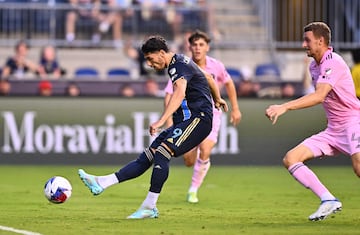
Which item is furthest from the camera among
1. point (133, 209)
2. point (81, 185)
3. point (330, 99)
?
point (81, 185)

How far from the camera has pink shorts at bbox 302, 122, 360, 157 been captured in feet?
40.8

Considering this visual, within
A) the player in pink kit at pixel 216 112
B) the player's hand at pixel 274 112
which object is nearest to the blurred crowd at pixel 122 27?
the player in pink kit at pixel 216 112

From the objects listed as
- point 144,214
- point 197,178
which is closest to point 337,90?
point 144,214

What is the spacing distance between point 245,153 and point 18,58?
6.89m

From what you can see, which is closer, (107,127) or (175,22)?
(107,127)

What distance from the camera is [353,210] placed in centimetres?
1408

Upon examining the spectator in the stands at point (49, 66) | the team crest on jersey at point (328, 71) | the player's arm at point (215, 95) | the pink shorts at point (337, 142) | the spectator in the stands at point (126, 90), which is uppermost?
the team crest on jersey at point (328, 71)

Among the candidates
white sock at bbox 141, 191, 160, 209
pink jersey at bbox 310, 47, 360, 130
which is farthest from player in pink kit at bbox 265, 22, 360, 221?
white sock at bbox 141, 191, 160, 209

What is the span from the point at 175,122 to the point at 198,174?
10.4 feet

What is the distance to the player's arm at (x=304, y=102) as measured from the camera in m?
11.3

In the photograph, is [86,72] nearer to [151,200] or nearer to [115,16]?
[115,16]

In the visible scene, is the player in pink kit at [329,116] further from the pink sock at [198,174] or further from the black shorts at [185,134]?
the pink sock at [198,174]

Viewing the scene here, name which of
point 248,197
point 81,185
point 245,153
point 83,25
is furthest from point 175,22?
point 248,197

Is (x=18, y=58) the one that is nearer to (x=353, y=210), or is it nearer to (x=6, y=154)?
(x=6, y=154)
